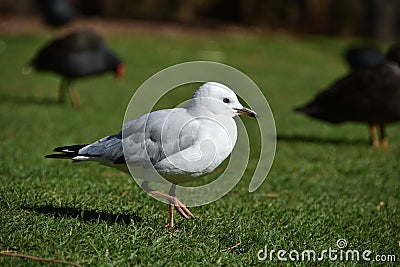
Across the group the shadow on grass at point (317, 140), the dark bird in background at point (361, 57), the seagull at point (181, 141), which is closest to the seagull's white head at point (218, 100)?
the seagull at point (181, 141)

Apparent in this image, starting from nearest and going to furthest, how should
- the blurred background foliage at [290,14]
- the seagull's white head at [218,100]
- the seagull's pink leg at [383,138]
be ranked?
the seagull's white head at [218,100], the seagull's pink leg at [383,138], the blurred background foliage at [290,14]

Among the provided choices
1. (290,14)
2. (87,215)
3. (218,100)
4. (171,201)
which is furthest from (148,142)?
(290,14)

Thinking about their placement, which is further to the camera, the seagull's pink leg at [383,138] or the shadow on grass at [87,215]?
the seagull's pink leg at [383,138]

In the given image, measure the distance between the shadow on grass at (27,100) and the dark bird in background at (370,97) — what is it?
522 centimetres

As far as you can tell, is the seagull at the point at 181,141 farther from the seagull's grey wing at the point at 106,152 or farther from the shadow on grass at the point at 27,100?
the shadow on grass at the point at 27,100

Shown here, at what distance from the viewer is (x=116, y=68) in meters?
11.8

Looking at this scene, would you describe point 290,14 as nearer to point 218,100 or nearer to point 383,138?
point 383,138

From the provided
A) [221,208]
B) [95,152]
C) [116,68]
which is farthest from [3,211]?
[116,68]

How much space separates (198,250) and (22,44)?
1589 cm

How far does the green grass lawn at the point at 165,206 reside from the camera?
12.6 ft

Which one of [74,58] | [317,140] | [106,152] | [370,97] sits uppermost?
[106,152]

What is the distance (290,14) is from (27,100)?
45.0 ft

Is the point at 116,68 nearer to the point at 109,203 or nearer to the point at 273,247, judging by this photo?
the point at 109,203

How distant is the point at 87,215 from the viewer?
14.5ft
